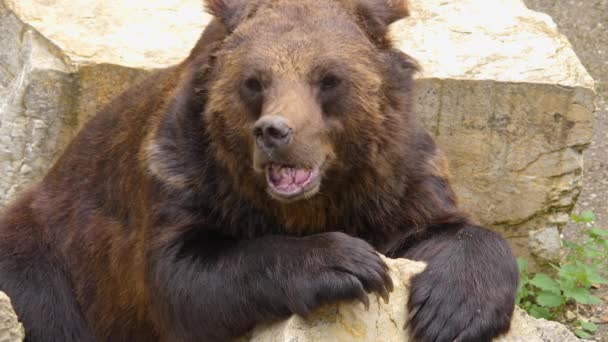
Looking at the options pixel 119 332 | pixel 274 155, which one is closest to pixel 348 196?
pixel 274 155

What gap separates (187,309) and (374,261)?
881mm

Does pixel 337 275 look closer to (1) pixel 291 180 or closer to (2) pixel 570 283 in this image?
(1) pixel 291 180

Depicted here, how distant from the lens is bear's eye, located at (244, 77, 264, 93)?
4984 millimetres

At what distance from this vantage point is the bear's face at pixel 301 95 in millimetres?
4848

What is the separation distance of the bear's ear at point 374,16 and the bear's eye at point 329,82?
0.42m

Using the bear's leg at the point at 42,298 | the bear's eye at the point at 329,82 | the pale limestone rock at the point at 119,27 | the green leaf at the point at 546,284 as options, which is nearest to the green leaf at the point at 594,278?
the green leaf at the point at 546,284

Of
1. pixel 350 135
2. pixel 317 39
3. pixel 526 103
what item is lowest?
pixel 526 103

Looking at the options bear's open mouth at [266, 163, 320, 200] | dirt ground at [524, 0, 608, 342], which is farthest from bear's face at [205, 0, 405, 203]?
dirt ground at [524, 0, 608, 342]

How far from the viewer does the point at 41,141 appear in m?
7.21

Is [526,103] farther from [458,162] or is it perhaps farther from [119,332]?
[119,332]

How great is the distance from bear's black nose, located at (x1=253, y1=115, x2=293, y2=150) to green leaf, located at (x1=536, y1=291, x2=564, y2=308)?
2.79 metres

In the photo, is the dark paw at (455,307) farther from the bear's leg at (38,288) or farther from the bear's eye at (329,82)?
the bear's leg at (38,288)

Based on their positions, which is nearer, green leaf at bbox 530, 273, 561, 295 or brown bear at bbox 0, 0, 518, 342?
brown bear at bbox 0, 0, 518, 342

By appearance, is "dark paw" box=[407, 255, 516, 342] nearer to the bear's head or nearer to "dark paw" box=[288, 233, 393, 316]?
"dark paw" box=[288, 233, 393, 316]
